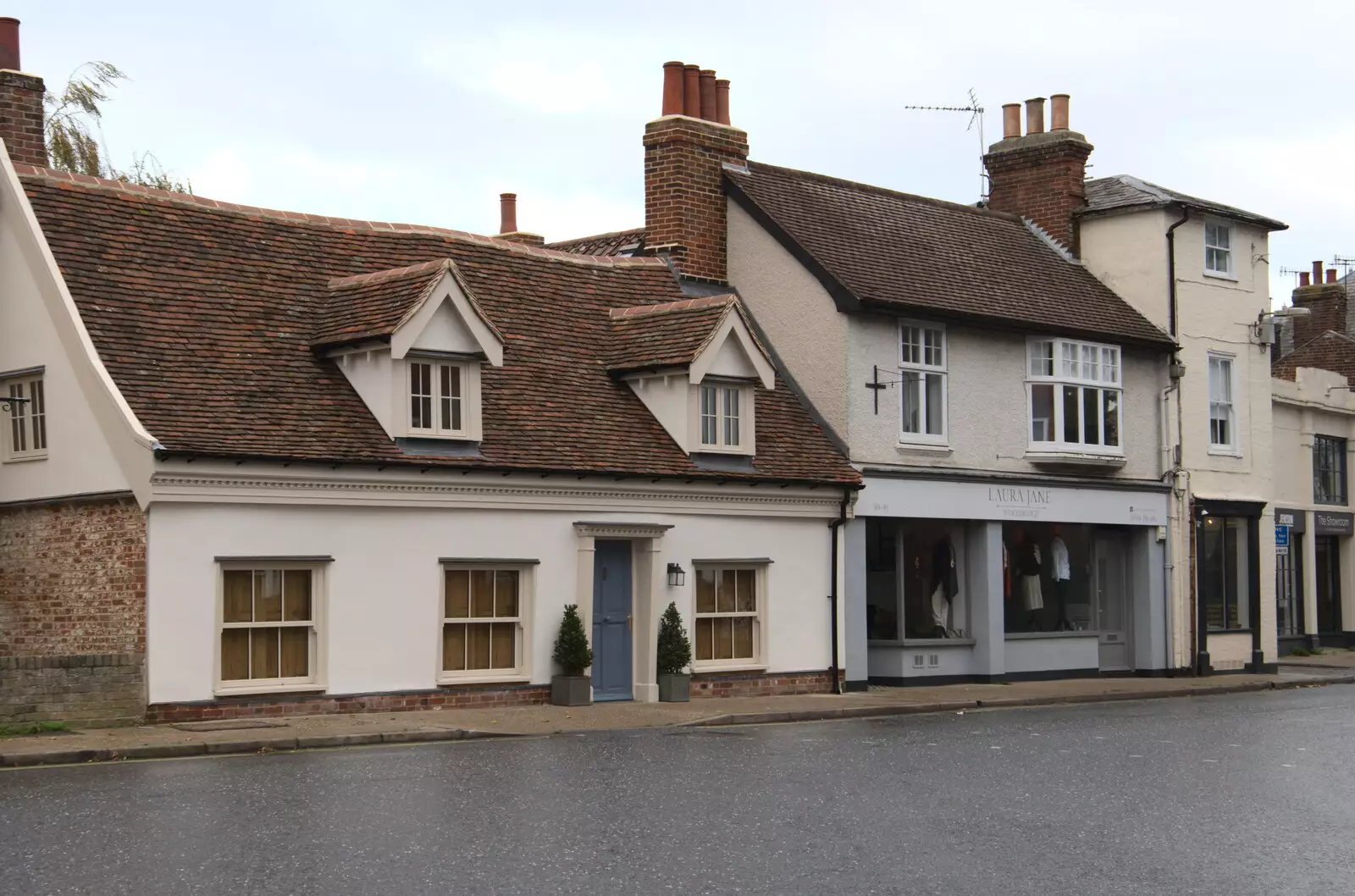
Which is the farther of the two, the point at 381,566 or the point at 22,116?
the point at 22,116

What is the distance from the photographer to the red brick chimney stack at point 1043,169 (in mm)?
32656

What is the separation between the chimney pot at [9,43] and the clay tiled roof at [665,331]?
29.6ft

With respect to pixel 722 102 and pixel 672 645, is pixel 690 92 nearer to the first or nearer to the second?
pixel 722 102

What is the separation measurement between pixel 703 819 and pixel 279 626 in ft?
30.1

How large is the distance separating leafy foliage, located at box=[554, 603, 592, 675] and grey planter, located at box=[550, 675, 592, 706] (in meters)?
0.14

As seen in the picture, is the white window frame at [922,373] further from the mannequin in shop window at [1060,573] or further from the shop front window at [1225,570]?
the shop front window at [1225,570]

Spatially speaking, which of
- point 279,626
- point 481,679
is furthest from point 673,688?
point 279,626

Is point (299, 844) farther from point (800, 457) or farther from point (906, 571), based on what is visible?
point (906, 571)

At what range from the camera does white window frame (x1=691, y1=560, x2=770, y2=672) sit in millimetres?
24047

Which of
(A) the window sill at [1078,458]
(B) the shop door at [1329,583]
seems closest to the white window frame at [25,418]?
(A) the window sill at [1078,458]

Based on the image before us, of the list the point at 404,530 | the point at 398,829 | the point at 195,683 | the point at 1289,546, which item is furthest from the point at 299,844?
the point at 1289,546

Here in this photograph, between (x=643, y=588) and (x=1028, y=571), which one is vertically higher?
(x=1028, y=571)

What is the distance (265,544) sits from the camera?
1958 centimetres

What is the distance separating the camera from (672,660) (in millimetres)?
23031
